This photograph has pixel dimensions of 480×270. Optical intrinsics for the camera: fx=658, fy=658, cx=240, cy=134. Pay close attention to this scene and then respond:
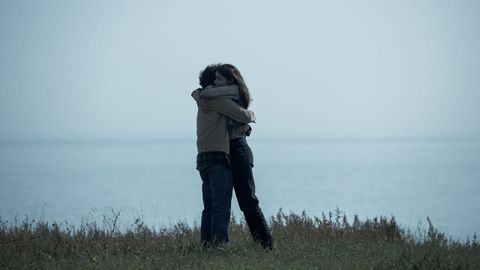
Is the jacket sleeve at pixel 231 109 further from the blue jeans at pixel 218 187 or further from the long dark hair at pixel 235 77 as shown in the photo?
the blue jeans at pixel 218 187

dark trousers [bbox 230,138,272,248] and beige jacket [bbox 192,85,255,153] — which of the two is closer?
beige jacket [bbox 192,85,255,153]

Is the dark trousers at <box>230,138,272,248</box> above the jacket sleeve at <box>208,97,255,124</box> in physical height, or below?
below

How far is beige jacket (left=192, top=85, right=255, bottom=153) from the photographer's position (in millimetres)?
8367

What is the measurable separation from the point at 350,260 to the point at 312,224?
10.2 feet

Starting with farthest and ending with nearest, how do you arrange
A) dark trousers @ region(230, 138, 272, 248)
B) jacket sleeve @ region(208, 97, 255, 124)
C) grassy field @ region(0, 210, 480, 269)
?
dark trousers @ region(230, 138, 272, 248)
jacket sleeve @ region(208, 97, 255, 124)
grassy field @ region(0, 210, 480, 269)

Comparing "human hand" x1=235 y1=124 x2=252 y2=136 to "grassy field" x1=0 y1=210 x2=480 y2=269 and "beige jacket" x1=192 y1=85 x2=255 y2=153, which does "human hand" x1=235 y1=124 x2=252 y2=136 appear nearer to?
"beige jacket" x1=192 y1=85 x2=255 y2=153

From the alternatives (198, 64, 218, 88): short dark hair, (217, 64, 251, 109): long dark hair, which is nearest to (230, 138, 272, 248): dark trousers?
(217, 64, 251, 109): long dark hair

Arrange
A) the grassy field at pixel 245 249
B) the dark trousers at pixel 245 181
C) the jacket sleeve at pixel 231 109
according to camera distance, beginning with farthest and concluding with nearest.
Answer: the dark trousers at pixel 245 181
the jacket sleeve at pixel 231 109
the grassy field at pixel 245 249

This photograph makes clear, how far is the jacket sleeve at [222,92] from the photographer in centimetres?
839

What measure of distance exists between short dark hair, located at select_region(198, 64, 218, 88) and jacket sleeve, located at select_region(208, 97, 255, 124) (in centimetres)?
38

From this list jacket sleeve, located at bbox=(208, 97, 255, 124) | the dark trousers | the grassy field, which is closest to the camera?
the grassy field

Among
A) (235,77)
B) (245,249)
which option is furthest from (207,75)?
(245,249)

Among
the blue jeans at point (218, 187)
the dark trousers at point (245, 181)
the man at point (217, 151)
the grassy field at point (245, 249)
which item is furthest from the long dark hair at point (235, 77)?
the grassy field at point (245, 249)

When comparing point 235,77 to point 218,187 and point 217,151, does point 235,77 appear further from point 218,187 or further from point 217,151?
point 218,187
